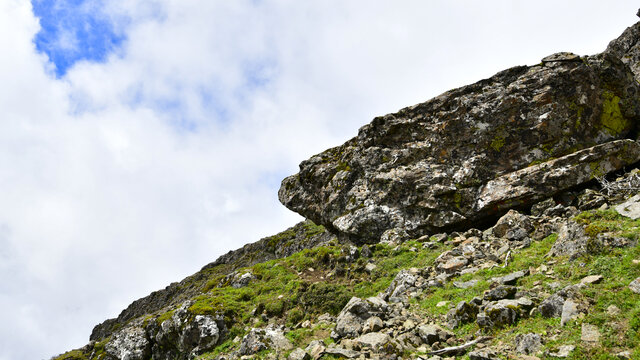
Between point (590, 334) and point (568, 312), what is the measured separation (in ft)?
3.25

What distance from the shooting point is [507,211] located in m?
21.2

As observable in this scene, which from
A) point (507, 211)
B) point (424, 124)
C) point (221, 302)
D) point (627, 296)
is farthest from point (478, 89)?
point (221, 302)

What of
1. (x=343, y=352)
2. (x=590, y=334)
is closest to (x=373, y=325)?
(x=343, y=352)

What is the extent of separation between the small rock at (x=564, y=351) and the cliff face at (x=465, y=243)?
6 cm

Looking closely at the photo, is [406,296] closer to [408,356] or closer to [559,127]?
[408,356]

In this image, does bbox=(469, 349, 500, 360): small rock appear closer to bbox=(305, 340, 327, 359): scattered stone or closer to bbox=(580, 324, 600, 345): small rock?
bbox=(580, 324, 600, 345): small rock

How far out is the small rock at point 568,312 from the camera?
354 inches

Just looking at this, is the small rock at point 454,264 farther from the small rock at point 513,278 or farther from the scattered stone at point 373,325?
the scattered stone at point 373,325

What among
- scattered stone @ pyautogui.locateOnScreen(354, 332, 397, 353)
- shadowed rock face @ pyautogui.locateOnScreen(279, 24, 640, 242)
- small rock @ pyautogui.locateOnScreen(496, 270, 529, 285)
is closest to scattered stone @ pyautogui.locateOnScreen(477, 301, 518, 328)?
small rock @ pyautogui.locateOnScreen(496, 270, 529, 285)

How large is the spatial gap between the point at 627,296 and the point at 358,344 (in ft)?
25.6

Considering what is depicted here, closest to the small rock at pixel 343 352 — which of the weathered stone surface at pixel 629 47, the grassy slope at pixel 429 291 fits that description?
the grassy slope at pixel 429 291

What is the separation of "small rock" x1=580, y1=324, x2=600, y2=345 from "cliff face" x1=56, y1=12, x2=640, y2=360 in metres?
0.04

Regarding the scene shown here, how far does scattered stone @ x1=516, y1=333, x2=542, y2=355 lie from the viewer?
854 cm

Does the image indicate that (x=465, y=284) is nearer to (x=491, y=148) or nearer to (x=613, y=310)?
(x=613, y=310)
